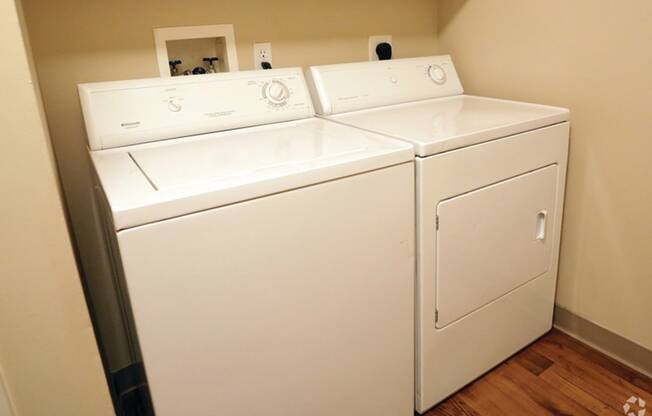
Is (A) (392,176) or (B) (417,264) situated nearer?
(A) (392,176)

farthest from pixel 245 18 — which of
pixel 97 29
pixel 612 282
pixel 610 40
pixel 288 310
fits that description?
pixel 612 282

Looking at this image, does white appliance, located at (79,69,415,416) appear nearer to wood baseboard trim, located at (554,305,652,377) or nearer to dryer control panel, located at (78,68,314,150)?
dryer control panel, located at (78,68,314,150)

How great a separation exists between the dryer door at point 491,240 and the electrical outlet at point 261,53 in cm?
83

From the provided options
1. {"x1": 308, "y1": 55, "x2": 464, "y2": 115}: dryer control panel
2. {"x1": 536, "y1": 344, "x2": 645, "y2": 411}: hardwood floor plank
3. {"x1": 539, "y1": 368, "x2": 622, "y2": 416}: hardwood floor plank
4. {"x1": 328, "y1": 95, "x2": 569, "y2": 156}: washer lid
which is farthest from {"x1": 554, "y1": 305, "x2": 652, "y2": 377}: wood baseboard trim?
{"x1": 308, "y1": 55, "x2": 464, "y2": 115}: dryer control panel

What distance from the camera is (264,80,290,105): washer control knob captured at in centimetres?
142

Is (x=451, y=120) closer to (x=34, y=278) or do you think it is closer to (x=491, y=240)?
(x=491, y=240)

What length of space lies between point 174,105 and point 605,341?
166cm

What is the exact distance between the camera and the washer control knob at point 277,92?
1.42 m

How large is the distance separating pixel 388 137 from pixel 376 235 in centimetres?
28

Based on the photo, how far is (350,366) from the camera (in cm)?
118

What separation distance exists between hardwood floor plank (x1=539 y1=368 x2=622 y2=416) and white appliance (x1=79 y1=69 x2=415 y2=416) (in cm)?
55

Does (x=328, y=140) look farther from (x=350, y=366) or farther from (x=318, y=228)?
(x=350, y=366)

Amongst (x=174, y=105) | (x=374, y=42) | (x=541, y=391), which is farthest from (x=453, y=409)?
(x=374, y=42)

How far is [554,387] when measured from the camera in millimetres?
1508
